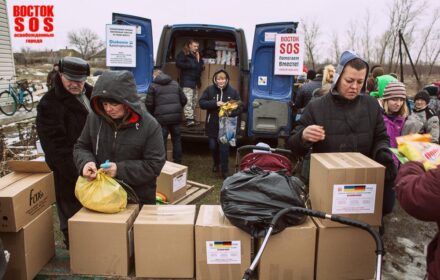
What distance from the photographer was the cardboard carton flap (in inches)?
114

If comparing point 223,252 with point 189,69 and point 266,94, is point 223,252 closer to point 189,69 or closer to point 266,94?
point 266,94

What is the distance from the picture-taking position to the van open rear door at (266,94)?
6.14 metres

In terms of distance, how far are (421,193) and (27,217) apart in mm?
2466

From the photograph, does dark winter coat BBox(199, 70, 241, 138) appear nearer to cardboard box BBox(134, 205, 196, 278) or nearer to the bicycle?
cardboard box BBox(134, 205, 196, 278)

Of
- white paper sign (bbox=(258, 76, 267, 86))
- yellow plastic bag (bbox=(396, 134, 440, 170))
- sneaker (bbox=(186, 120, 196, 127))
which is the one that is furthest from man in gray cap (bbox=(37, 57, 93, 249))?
sneaker (bbox=(186, 120, 196, 127))

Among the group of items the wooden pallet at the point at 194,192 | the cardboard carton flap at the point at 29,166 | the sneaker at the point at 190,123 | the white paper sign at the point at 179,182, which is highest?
the cardboard carton flap at the point at 29,166

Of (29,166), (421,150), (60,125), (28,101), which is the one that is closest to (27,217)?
(29,166)

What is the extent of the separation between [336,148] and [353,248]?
72cm

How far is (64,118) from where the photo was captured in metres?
2.97

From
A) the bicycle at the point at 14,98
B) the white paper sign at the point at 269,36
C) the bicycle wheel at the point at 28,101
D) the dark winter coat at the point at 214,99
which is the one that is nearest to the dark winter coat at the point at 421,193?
the dark winter coat at the point at 214,99

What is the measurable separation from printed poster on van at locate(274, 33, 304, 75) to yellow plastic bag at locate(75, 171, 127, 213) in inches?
166

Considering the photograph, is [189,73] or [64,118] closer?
[64,118]

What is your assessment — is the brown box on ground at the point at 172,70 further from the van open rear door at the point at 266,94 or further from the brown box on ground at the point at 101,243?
the brown box on ground at the point at 101,243

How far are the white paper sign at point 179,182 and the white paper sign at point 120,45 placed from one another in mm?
2415
